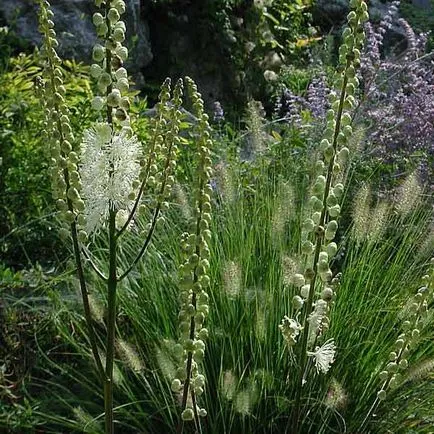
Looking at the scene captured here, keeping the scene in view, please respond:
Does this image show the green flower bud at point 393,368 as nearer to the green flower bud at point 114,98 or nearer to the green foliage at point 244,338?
the green foliage at point 244,338

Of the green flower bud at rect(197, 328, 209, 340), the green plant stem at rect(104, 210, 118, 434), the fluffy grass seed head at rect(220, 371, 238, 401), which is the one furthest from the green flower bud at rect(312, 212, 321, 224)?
the fluffy grass seed head at rect(220, 371, 238, 401)

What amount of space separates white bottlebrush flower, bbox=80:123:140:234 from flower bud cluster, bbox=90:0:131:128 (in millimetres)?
69

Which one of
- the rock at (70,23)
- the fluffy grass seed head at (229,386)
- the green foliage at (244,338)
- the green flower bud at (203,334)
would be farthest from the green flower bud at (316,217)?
the rock at (70,23)

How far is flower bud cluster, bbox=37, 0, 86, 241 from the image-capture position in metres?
2.17

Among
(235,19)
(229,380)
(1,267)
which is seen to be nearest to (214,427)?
(229,380)

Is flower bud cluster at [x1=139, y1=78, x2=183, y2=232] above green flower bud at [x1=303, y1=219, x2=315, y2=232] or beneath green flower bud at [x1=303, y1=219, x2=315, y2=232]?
above

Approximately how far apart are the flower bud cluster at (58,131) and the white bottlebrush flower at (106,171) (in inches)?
1.5

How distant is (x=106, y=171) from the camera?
2.23 m

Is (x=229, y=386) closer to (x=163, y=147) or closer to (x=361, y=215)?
(x=361, y=215)

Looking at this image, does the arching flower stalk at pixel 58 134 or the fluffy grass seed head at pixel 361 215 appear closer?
the arching flower stalk at pixel 58 134

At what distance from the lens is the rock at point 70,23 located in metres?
6.96

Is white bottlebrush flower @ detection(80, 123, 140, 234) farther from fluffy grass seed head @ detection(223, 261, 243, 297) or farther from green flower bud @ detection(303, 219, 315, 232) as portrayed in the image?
fluffy grass seed head @ detection(223, 261, 243, 297)

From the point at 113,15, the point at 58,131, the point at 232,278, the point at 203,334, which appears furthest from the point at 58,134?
the point at 232,278

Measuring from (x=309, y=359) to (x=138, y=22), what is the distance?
226 inches
